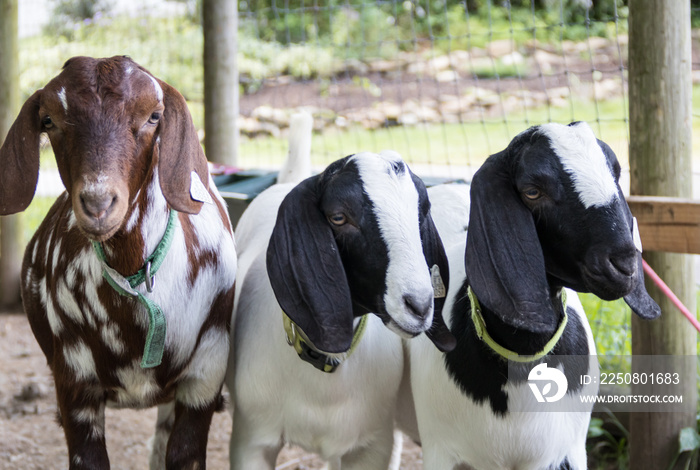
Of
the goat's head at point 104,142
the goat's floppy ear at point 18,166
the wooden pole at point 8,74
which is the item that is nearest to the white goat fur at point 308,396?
the goat's head at point 104,142

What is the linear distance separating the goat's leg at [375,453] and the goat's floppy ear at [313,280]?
58cm

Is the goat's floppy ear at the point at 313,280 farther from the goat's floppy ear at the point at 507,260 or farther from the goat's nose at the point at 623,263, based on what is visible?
the goat's nose at the point at 623,263

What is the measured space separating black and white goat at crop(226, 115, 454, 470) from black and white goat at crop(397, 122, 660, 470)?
0.16 m

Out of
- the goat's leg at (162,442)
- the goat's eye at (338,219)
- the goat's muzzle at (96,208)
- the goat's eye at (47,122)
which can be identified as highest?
the goat's eye at (47,122)

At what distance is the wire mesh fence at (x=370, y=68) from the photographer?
10016mm

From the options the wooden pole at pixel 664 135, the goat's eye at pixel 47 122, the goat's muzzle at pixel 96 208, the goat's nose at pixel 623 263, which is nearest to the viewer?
the goat's nose at pixel 623 263

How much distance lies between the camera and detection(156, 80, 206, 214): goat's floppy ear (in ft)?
7.64

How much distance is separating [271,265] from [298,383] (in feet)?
1.61

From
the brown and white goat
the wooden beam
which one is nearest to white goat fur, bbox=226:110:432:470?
the brown and white goat

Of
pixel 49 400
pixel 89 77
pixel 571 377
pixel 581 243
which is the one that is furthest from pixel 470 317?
pixel 49 400

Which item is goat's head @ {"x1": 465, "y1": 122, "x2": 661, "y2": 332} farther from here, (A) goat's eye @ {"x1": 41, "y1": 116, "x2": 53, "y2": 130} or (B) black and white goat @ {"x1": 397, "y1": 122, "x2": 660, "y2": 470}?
(A) goat's eye @ {"x1": 41, "y1": 116, "x2": 53, "y2": 130}

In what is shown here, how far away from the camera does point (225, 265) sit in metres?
2.75

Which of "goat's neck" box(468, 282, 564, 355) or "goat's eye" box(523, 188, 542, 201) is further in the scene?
"goat's neck" box(468, 282, 564, 355)

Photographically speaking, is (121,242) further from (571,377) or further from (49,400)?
(49,400)
